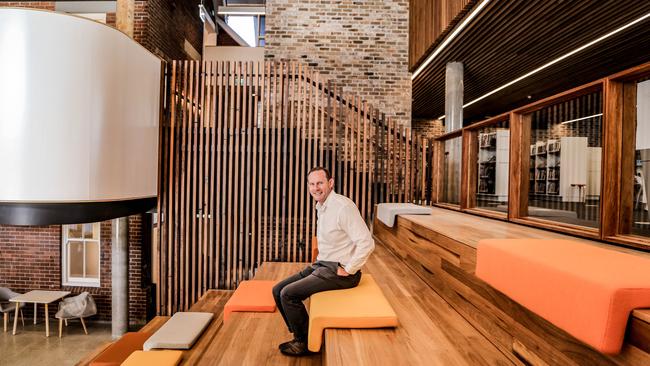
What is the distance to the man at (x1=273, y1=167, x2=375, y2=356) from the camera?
2.62 meters

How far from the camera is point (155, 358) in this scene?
3240 mm

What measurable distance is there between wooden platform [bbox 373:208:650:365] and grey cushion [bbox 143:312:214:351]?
2231mm

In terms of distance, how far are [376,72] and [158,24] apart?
13.8 ft

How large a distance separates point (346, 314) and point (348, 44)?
6.27 metres

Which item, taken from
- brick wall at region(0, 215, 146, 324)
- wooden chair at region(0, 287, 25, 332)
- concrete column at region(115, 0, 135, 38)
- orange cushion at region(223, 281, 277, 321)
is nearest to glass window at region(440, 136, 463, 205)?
orange cushion at region(223, 281, 277, 321)

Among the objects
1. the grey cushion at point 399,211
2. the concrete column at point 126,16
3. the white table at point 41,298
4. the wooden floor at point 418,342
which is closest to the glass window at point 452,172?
the grey cushion at point 399,211

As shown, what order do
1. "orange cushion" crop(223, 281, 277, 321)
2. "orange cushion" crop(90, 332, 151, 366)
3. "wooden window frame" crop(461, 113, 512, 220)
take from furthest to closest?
1. "wooden window frame" crop(461, 113, 512, 220)
2. "orange cushion" crop(90, 332, 151, 366)
3. "orange cushion" crop(223, 281, 277, 321)

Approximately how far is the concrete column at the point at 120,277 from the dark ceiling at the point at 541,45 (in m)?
5.97

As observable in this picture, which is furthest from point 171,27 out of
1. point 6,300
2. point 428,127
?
point 428,127

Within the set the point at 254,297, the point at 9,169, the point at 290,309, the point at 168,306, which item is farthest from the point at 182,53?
the point at 290,309

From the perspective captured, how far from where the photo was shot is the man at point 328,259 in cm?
262

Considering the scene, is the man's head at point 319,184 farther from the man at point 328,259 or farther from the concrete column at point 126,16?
the concrete column at point 126,16

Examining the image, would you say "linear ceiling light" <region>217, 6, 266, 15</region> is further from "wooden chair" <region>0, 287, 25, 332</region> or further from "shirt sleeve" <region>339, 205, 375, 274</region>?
"shirt sleeve" <region>339, 205, 375, 274</region>

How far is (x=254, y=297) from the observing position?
145 inches
